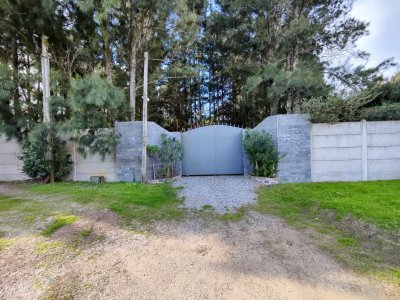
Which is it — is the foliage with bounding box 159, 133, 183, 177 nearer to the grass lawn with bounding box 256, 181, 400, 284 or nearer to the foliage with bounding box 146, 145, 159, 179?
the foliage with bounding box 146, 145, 159, 179

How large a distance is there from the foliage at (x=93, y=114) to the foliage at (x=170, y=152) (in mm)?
1311

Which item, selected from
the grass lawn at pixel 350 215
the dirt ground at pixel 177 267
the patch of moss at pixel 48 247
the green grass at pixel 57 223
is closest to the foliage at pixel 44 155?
the green grass at pixel 57 223

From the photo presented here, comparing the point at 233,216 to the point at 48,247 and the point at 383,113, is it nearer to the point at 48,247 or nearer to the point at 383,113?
the point at 48,247

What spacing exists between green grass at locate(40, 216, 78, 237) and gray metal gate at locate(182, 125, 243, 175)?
4.49m

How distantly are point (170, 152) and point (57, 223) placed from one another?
3.73 m

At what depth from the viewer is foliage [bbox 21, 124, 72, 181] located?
6.34m

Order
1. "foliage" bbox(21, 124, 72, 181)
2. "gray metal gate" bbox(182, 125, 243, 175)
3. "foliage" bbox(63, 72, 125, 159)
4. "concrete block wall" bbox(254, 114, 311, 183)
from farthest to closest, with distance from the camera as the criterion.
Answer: "gray metal gate" bbox(182, 125, 243, 175) → "foliage" bbox(21, 124, 72, 181) → "concrete block wall" bbox(254, 114, 311, 183) → "foliage" bbox(63, 72, 125, 159)

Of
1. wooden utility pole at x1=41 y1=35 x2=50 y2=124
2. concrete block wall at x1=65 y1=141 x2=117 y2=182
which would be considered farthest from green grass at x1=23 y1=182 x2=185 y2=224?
wooden utility pole at x1=41 y1=35 x2=50 y2=124

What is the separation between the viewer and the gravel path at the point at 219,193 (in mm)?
4469

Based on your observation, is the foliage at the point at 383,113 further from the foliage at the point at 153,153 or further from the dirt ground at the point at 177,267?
the foliage at the point at 153,153

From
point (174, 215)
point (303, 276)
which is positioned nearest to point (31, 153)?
point (174, 215)

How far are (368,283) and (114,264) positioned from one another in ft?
7.35

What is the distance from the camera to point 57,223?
133 inches

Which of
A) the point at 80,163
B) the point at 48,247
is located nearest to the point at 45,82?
the point at 80,163
